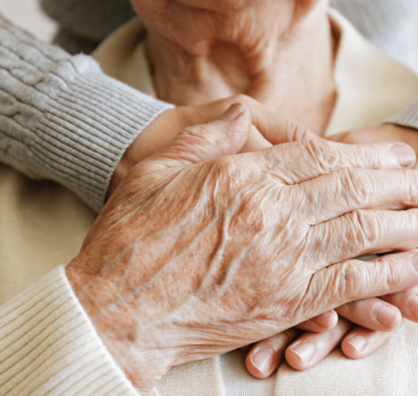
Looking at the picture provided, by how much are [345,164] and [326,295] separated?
8.0 inches

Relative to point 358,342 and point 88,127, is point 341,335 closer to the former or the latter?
point 358,342

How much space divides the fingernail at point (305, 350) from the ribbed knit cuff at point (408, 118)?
1.52ft

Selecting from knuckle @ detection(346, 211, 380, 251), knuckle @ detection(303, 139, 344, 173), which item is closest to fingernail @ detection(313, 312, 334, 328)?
knuckle @ detection(346, 211, 380, 251)

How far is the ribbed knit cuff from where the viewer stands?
2.85 ft

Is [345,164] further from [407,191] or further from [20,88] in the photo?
[20,88]

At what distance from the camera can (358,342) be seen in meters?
0.67

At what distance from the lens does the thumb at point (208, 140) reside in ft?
2.38

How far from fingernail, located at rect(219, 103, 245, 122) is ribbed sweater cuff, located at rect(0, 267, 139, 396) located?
0.34m

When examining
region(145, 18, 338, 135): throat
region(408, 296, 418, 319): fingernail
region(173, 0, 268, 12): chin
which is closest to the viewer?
region(408, 296, 418, 319): fingernail

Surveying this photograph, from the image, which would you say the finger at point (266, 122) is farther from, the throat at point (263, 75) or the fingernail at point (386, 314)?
the fingernail at point (386, 314)

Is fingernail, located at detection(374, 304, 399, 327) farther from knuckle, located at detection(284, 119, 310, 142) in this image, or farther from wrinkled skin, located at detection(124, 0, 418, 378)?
knuckle, located at detection(284, 119, 310, 142)

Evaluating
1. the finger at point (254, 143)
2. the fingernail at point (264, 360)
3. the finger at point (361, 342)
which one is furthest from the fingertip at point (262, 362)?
the finger at point (254, 143)

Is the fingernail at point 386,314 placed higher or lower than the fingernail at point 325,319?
lower

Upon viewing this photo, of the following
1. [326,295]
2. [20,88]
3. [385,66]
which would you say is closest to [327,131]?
[385,66]
